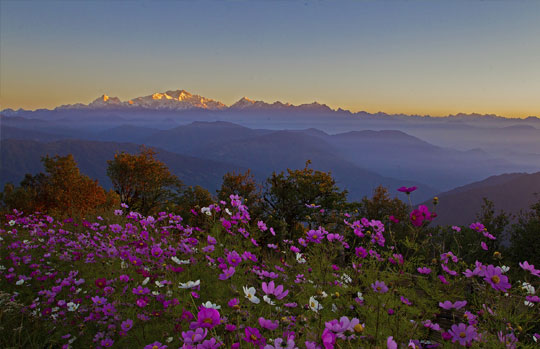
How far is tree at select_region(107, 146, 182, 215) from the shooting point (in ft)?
117

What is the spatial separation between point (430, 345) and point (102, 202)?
132 feet

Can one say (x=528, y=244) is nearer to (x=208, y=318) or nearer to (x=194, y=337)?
(x=208, y=318)

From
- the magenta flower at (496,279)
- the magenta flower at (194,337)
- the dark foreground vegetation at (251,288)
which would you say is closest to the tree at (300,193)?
the dark foreground vegetation at (251,288)

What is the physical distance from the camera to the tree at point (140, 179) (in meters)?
35.6

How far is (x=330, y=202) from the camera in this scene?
25578 mm

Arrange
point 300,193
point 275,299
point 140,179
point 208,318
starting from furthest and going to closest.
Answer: point 140,179, point 300,193, point 275,299, point 208,318

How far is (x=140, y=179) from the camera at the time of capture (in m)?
36.2

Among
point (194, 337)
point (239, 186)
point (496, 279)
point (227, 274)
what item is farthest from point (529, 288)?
point (239, 186)

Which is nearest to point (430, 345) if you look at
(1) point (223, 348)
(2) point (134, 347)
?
(1) point (223, 348)

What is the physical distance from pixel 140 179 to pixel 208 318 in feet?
122

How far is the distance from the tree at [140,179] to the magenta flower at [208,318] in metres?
35.5

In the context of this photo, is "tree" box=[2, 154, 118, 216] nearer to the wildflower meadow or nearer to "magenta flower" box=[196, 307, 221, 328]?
the wildflower meadow

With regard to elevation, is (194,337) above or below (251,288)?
above

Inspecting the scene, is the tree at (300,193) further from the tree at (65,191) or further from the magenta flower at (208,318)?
the magenta flower at (208,318)
